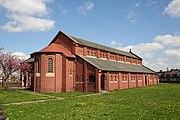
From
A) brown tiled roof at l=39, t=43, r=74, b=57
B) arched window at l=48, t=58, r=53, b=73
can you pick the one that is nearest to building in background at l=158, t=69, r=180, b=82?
brown tiled roof at l=39, t=43, r=74, b=57

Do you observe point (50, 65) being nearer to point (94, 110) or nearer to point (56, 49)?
point (56, 49)

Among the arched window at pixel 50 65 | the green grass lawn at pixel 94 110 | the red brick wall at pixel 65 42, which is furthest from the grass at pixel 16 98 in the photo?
the red brick wall at pixel 65 42

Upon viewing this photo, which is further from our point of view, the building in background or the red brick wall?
the building in background

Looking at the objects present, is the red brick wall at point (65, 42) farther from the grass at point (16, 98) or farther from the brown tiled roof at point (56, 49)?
the grass at point (16, 98)

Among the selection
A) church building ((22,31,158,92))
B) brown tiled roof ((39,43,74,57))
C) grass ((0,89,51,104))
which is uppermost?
brown tiled roof ((39,43,74,57))

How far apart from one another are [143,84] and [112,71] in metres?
21.2

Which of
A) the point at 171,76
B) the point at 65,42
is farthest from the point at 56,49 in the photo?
the point at 171,76

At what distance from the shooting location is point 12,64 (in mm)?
34219

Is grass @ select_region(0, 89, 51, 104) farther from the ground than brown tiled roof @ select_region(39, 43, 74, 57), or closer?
closer

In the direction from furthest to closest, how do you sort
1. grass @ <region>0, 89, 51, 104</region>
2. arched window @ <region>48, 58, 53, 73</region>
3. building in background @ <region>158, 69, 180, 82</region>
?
building in background @ <region>158, 69, 180, 82</region>
arched window @ <region>48, 58, 53, 73</region>
grass @ <region>0, 89, 51, 104</region>

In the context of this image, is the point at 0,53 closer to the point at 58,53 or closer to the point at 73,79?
the point at 58,53

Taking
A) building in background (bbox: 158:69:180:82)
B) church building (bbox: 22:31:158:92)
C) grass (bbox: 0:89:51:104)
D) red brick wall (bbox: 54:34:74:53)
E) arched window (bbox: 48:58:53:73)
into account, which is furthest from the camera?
building in background (bbox: 158:69:180:82)

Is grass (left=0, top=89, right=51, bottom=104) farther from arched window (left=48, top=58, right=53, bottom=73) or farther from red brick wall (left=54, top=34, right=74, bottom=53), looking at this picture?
red brick wall (left=54, top=34, right=74, bottom=53)

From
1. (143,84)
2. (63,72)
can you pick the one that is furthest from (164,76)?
(63,72)
